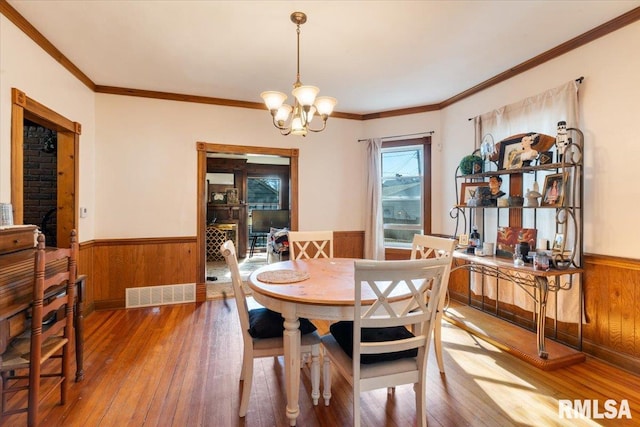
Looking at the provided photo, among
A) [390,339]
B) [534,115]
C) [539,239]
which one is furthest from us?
[534,115]

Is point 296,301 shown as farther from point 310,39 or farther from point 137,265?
point 137,265

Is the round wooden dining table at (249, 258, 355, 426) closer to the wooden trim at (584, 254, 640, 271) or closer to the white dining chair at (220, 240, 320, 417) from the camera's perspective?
the white dining chair at (220, 240, 320, 417)

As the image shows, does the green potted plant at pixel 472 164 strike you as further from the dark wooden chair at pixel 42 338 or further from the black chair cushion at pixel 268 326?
the dark wooden chair at pixel 42 338

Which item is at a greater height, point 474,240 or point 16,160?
point 16,160

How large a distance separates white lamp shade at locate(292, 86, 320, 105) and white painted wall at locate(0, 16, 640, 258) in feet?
6.83

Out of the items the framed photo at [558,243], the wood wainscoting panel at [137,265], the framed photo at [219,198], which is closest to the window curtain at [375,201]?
the framed photo at [558,243]

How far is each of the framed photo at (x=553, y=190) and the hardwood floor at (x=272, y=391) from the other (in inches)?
50.4

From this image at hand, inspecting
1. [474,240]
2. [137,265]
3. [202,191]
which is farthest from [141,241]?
[474,240]

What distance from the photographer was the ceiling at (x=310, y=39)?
2.21 metres

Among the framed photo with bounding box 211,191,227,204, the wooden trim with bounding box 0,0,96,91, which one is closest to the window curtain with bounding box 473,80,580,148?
the wooden trim with bounding box 0,0,96,91

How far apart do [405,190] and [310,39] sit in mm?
2607

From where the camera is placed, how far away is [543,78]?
2.88 meters

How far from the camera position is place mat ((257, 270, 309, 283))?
1971 mm

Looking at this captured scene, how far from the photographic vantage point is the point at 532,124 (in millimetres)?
2943
